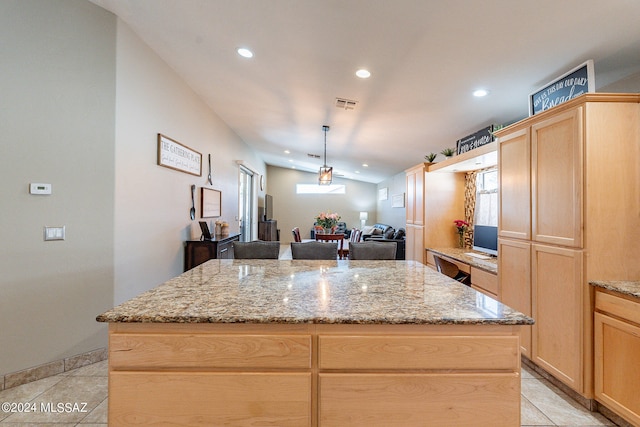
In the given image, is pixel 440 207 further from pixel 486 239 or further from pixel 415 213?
Answer: pixel 486 239

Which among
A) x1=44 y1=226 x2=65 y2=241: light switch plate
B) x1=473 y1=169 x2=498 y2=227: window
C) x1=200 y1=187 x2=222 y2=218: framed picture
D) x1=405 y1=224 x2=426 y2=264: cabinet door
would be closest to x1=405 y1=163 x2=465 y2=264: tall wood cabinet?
x1=405 y1=224 x2=426 y2=264: cabinet door

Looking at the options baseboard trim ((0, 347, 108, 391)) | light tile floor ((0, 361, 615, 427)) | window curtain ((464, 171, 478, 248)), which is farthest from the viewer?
window curtain ((464, 171, 478, 248))

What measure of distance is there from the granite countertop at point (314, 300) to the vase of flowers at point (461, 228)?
2.45 m

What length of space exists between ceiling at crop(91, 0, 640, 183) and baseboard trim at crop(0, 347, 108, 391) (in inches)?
116

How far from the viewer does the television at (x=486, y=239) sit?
10.8ft

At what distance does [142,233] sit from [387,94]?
2.97m

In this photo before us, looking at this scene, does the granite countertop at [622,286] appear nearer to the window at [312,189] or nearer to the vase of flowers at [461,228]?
the vase of flowers at [461,228]

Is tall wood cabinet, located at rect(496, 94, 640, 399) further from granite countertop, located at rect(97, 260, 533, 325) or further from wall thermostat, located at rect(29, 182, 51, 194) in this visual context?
wall thermostat, located at rect(29, 182, 51, 194)

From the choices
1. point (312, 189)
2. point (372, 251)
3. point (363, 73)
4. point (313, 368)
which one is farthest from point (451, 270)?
point (312, 189)

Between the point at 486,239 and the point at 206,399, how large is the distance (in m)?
3.34

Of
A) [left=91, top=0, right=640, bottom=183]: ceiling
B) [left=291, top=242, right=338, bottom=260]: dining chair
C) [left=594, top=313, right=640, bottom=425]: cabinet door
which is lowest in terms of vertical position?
[left=594, top=313, right=640, bottom=425]: cabinet door

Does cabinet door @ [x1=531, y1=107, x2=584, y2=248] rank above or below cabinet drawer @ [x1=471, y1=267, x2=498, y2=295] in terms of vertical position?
above

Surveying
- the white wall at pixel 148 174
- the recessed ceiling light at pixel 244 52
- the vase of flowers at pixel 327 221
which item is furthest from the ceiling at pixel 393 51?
the vase of flowers at pixel 327 221

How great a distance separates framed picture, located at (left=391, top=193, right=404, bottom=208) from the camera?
7.93 metres
